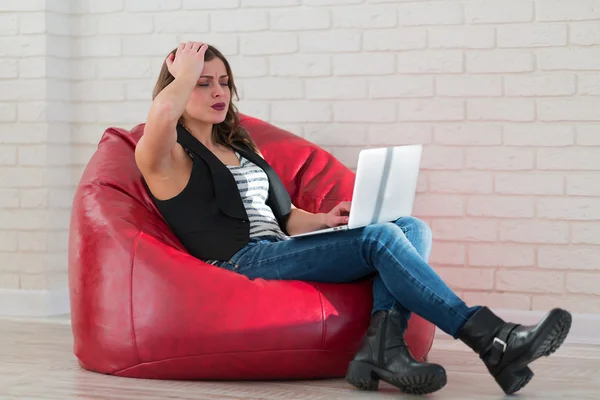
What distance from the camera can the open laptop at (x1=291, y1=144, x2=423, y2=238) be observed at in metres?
2.65

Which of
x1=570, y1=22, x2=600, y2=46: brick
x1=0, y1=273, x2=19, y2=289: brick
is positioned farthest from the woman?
x1=0, y1=273, x2=19, y2=289: brick

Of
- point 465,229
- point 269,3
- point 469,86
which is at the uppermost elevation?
point 269,3

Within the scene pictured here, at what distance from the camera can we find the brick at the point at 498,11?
3.71 metres

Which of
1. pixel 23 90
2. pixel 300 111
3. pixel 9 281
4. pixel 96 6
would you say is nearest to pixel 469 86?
pixel 300 111

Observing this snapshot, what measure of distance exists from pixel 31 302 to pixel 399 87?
1.87 metres

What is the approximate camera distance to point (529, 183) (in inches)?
147

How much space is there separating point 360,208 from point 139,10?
1.95m

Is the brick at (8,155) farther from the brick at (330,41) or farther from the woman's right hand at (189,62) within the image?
the woman's right hand at (189,62)

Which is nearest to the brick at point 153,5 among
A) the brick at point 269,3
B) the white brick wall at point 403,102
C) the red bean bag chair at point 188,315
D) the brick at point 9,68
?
the white brick wall at point 403,102

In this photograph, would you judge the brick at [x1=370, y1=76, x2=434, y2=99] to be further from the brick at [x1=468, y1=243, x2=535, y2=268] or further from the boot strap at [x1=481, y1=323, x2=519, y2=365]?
the boot strap at [x1=481, y1=323, x2=519, y2=365]

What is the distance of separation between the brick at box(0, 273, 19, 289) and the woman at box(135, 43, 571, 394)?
4.95 ft

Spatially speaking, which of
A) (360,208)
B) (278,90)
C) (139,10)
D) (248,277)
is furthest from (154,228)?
(139,10)

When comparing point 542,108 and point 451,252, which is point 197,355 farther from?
point 542,108

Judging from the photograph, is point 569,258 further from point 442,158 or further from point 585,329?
point 442,158
